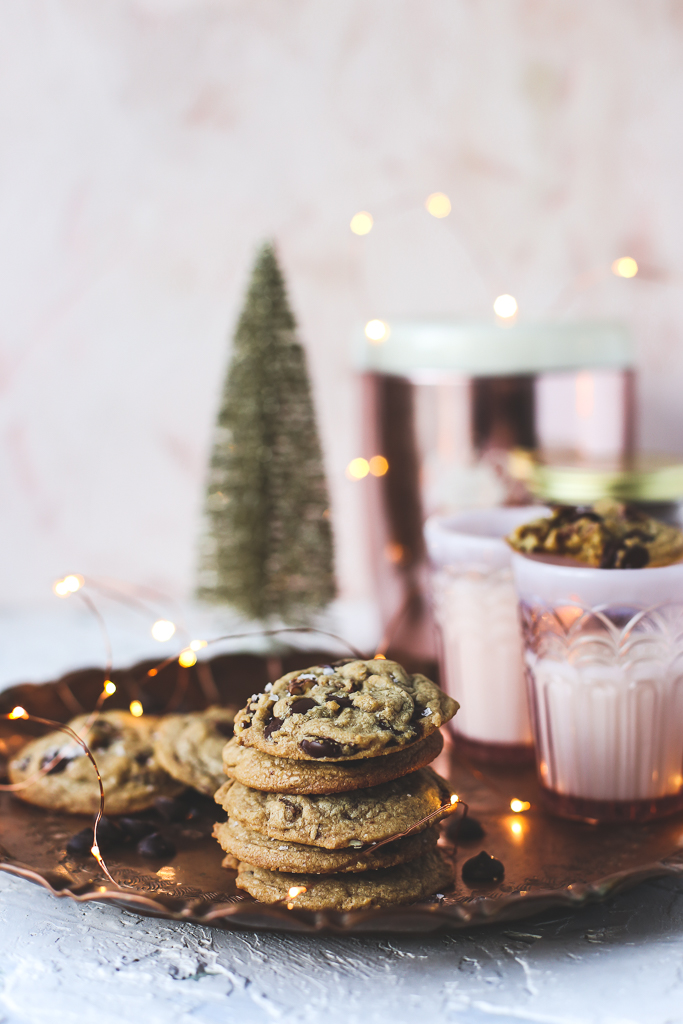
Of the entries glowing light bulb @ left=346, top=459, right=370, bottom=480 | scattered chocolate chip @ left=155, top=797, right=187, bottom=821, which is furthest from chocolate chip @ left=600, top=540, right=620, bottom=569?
glowing light bulb @ left=346, top=459, right=370, bottom=480

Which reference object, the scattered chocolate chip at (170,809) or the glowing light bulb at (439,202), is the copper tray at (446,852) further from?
the glowing light bulb at (439,202)

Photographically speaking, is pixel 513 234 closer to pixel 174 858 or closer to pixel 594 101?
pixel 594 101

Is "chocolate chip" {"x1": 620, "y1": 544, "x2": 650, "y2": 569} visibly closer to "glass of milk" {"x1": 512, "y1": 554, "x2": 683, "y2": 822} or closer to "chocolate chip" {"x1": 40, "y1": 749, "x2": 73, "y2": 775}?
"glass of milk" {"x1": 512, "y1": 554, "x2": 683, "y2": 822}

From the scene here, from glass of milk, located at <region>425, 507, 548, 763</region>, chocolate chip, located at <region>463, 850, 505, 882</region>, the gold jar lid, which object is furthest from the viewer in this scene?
the gold jar lid

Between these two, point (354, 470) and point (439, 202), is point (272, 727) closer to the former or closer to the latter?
point (354, 470)

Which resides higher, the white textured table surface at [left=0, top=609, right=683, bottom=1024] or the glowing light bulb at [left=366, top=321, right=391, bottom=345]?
the glowing light bulb at [left=366, top=321, right=391, bottom=345]

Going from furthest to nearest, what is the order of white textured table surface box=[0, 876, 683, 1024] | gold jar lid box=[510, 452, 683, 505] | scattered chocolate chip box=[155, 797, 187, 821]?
gold jar lid box=[510, 452, 683, 505] → scattered chocolate chip box=[155, 797, 187, 821] → white textured table surface box=[0, 876, 683, 1024]
